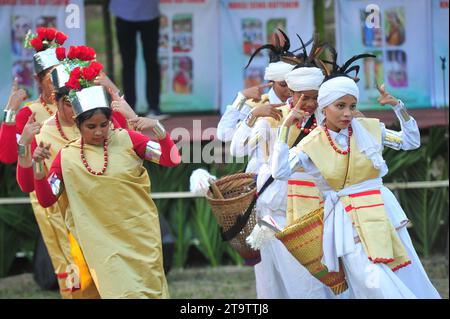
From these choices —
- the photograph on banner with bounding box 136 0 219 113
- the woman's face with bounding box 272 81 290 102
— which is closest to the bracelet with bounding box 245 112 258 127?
the woman's face with bounding box 272 81 290 102

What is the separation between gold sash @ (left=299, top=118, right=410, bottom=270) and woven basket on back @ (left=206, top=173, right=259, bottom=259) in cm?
104

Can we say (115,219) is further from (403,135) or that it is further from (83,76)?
(403,135)

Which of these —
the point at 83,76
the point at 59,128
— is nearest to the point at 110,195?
the point at 83,76

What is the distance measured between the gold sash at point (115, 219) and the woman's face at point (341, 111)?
1105 mm

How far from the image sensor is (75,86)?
7.12m

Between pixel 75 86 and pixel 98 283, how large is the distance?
1.10 m

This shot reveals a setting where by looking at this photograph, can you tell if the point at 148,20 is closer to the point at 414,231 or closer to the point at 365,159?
the point at 414,231

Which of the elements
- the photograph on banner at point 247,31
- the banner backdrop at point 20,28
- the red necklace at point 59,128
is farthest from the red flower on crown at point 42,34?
the photograph on banner at point 247,31

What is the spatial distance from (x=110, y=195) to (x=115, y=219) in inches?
5.5

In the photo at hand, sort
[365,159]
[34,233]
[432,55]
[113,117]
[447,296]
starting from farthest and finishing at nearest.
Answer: [432,55] < [34,233] < [447,296] < [113,117] < [365,159]

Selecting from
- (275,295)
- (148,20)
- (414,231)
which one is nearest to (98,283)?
(275,295)

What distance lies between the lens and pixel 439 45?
1199cm

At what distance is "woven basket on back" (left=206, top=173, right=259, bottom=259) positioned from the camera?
796cm

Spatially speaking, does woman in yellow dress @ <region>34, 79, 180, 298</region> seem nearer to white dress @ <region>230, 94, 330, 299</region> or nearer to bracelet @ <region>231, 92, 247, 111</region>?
white dress @ <region>230, 94, 330, 299</region>
